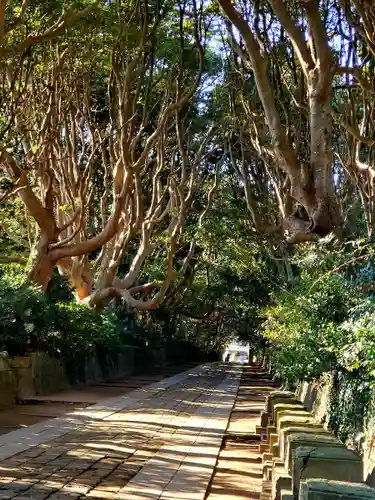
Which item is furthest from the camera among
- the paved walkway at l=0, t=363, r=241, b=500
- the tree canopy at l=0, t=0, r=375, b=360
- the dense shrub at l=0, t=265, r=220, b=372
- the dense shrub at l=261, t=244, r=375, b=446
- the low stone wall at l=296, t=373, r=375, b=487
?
the dense shrub at l=0, t=265, r=220, b=372

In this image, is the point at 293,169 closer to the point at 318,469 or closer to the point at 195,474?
the point at 195,474

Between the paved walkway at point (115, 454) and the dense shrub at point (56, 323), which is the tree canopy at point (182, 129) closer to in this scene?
the dense shrub at point (56, 323)

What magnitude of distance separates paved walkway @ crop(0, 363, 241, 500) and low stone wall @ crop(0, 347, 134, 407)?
1.56m

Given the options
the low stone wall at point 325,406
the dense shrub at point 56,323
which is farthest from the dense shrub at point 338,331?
the dense shrub at point 56,323

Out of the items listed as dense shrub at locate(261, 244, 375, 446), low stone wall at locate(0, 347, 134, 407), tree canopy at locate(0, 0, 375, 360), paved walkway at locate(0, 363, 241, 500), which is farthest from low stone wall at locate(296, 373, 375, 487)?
low stone wall at locate(0, 347, 134, 407)

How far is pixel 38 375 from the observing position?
17.3 metres

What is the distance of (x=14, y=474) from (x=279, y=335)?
6.90 meters

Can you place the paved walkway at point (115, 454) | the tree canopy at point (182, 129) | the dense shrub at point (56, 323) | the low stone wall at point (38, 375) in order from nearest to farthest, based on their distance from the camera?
1. the paved walkway at point (115, 454)
2. the tree canopy at point (182, 129)
3. the low stone wall at point (38, 375)
4. the dense shrub at point (56, 323)

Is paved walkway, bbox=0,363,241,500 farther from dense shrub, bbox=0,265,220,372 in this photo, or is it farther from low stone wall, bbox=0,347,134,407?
dense shrub, bbox=0,265,220,372

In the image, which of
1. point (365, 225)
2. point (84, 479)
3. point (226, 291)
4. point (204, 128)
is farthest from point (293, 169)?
point (226, 291)

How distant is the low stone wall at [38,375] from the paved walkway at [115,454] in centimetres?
156

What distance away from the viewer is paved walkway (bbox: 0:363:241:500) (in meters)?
7.57

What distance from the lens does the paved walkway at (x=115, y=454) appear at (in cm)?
757

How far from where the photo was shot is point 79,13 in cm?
1347
